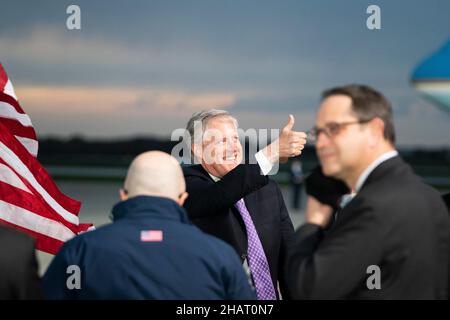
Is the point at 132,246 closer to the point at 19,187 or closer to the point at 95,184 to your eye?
the point at 19,187

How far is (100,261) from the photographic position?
3094 millimetres

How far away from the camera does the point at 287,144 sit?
4363 mm

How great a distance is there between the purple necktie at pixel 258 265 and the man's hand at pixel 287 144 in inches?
24.8

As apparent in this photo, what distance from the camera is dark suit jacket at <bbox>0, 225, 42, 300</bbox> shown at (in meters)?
2.86

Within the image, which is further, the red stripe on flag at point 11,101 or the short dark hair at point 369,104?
the red stripe on flag at point 11,101

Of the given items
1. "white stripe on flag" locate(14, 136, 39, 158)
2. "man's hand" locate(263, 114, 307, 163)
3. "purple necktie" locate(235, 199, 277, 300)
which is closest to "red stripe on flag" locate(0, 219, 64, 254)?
"white stripe on flag" locate(14, 136, 39, 158)

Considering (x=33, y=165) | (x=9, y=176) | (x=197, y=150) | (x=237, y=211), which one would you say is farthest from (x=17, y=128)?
(x=237, y=211)

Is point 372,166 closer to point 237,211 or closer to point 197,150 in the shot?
point 237,211

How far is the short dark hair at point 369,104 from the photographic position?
10.3ft

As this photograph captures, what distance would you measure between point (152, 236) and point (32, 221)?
2532mm

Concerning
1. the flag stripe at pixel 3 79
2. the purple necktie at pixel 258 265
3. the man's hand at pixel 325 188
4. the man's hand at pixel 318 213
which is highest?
the flag stripe at pixel 3 79

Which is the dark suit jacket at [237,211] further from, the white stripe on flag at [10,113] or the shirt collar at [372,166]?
the shirt collar at [372,166]

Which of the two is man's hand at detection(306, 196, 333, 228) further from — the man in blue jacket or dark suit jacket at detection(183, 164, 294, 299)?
dark suit jacket at detection(183, 164, 294, 299)

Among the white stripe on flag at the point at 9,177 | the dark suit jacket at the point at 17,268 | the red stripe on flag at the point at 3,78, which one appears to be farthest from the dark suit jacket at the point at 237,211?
the dark suit jacket at the point at 17,268
